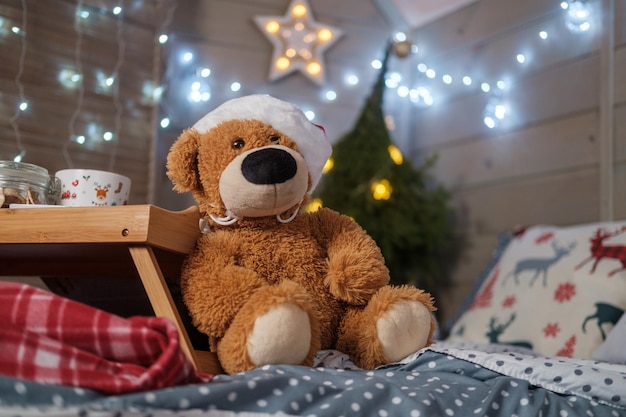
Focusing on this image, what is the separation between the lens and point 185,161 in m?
0.95

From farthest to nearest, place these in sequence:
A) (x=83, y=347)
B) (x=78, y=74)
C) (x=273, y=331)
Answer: (x=78, y=74)
(x=273, y=331)
(x=83, y=347)

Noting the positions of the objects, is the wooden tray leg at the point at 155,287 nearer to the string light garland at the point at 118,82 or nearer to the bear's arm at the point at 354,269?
the bear's arm at the point at 354,269

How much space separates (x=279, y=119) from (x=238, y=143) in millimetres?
82

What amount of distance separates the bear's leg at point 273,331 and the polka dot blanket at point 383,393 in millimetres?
24

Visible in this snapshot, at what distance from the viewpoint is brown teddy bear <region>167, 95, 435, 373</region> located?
0.83 m

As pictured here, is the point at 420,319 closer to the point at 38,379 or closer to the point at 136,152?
the point at 38,379

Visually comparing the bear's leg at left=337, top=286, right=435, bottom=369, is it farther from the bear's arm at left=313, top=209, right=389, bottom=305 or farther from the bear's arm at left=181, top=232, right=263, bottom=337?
the bear's arm at left=181, top=232, right=263, bottom=337

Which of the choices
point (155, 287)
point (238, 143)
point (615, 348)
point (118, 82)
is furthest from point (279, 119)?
point (118, 82)

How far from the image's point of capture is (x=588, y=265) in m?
1.49

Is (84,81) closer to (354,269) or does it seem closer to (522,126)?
(354,269)

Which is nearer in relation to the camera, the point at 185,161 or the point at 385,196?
the point at 185,161

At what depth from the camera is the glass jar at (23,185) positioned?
0.99 metres

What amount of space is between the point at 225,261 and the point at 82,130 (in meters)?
0.92

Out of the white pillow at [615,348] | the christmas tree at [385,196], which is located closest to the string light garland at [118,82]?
the christmas tree at [385,196]
